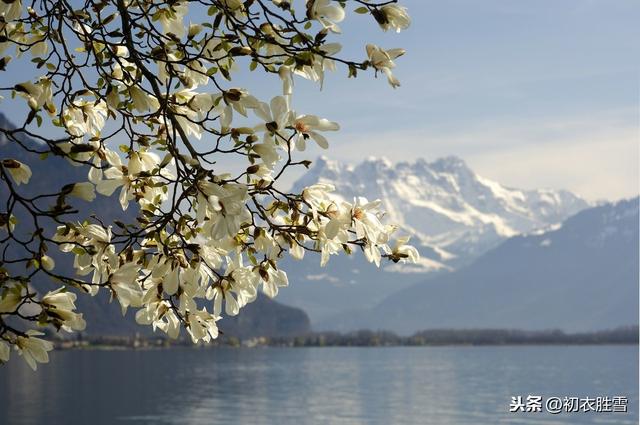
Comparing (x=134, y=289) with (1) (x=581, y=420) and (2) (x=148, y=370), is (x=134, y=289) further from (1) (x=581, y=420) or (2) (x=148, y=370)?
(2) (x=148, y=370)

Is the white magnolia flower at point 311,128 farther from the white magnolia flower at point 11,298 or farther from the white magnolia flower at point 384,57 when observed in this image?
the white magnolia flower at point 11,298

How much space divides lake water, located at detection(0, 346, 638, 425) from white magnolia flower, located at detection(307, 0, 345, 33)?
77.0 metres

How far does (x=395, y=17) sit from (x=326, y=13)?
0.33 metres

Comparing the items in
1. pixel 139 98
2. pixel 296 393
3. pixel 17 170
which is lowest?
pixel 296 393

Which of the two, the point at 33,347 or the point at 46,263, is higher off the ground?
the point at 46,263

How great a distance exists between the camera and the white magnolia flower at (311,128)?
4785 millimetres

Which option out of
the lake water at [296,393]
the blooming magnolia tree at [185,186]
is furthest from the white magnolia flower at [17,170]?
the lake water at [296,393]

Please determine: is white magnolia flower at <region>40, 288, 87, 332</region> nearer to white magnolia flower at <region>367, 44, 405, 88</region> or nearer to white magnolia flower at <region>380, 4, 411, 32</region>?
white magnolia flower at <region>367, 44, 405, 88</region>

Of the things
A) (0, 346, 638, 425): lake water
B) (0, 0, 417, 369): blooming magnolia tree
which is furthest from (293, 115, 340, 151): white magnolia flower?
(0, 346, 638, 425): lake water

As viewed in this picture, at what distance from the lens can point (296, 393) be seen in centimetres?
11175

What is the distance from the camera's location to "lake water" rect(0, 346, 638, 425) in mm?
85562

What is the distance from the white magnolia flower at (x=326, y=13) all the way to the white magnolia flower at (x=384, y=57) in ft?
0.87

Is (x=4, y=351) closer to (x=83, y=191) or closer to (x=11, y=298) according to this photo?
(x=11, y=298)

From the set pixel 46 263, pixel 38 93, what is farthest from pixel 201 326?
pixel 38 93
